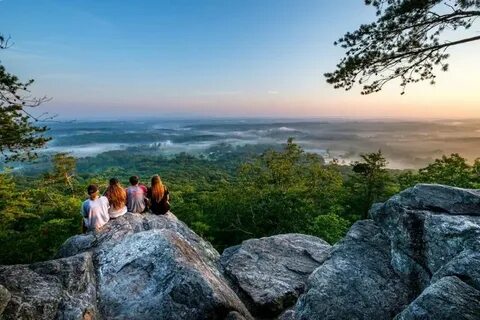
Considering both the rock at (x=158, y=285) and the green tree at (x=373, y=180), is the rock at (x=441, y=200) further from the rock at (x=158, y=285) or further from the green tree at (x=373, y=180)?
the green tree at (x=373, y=180)

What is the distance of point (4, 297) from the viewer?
23.6 feet

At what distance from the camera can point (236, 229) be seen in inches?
1222

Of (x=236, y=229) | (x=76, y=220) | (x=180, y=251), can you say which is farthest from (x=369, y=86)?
(x=76, y=220)

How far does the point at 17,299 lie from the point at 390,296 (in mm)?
8455

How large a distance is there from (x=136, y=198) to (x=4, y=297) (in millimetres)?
6445

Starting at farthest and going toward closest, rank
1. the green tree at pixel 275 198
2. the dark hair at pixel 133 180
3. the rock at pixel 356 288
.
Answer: the green tree at pixel 275 198 → the dark hair at pixel 133 180 → the rock at pixel 356 288

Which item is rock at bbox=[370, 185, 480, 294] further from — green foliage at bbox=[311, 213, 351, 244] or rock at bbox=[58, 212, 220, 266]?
green foliage at bbox=[311, 213, 351, 244]

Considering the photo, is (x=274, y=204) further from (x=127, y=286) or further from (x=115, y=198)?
(x=127, y=286)

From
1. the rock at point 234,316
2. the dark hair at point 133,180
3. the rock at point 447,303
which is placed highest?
the dark hair at point 133,180

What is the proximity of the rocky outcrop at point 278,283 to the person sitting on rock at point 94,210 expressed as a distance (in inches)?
33.1

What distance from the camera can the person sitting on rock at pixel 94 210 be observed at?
1159 cm

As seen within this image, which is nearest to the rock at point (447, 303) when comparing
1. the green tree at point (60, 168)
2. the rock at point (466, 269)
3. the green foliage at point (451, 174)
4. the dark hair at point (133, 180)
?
the rock at point (466, 269)

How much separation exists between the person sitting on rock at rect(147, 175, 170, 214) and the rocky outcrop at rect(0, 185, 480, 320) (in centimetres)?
287

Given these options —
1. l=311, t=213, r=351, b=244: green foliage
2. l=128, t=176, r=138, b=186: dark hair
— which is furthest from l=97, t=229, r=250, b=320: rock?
l=311, t=213, r=351, b=244: green foliage
